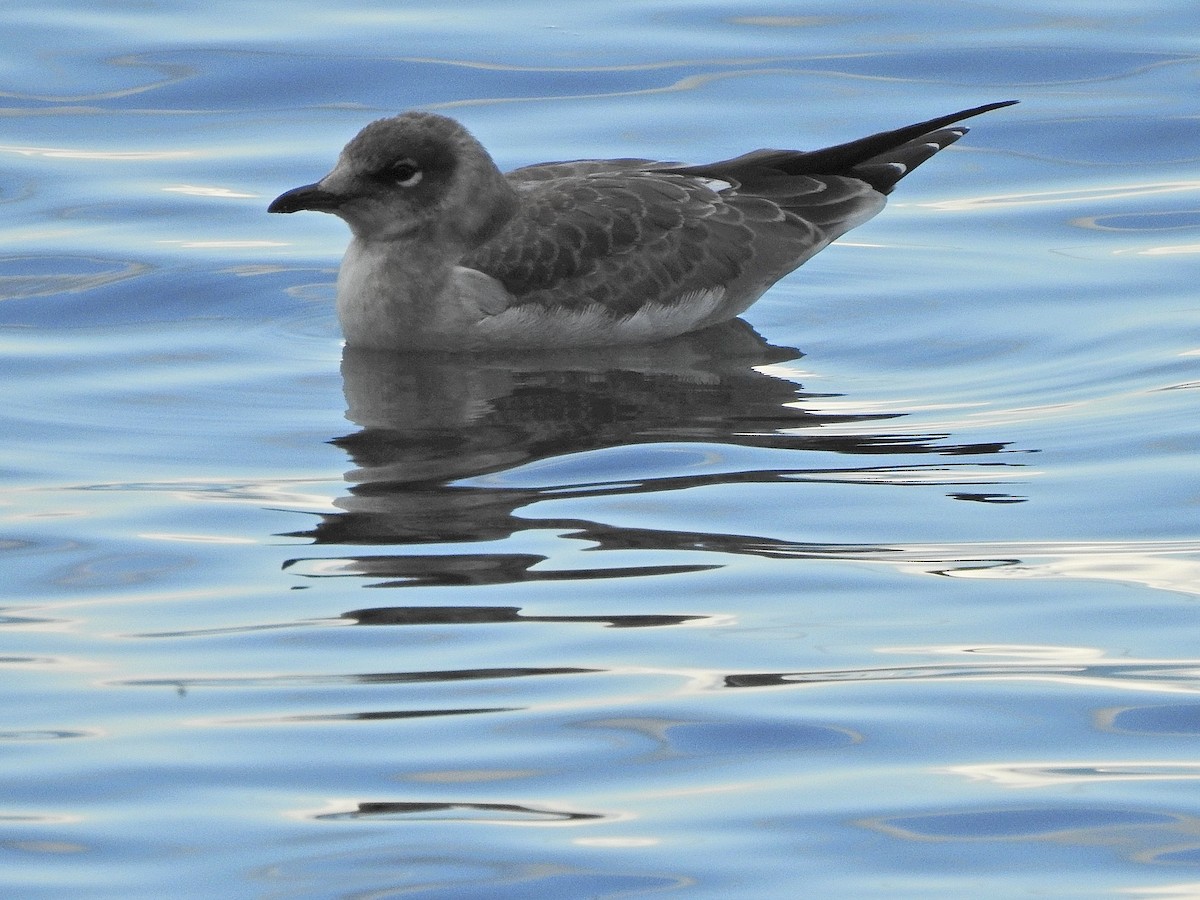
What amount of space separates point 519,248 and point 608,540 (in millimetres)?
Result: 2942

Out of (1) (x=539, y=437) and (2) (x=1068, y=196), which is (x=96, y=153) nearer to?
(1) (x=539, y=437)

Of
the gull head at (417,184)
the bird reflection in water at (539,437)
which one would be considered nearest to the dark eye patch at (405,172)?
the gull head at (417,184)

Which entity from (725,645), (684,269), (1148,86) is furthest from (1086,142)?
(725,645)

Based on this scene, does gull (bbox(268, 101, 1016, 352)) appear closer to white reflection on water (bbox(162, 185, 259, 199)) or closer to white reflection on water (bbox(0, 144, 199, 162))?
white reflection on water (bbox(162, 185, 259, 199))

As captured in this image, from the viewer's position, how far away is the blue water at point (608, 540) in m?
5.04

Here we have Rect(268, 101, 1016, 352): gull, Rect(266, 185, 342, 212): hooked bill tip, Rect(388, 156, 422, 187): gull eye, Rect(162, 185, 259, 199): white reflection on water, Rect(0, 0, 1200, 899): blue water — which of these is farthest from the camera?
Rect(162, 185, 259, 199): white reflection on water

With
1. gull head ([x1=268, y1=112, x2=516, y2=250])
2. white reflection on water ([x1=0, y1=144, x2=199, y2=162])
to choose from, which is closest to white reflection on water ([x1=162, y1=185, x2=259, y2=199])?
white reflection on water ([x1=0, y1=144, x2=199, y2=162])

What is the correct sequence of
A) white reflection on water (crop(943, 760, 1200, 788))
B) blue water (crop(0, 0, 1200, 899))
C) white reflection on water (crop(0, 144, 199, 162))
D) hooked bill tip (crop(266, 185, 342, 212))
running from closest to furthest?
blue water (crop(0, 0, 1200, 899)) → white reflection on water (crop(943, 760, 1200, 788)) → hooked bill tip (crop(266, 185, 342, 212)) → white reflection on water (crop(0, 144, 199, 162))

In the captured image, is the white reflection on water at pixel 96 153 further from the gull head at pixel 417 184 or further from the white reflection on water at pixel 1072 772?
the white reflection on water at pixel 1072 772

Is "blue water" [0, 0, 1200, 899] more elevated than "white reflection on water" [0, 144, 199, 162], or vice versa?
"white reflection on water" [0, 144, 199, 162]

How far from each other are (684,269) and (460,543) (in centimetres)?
343

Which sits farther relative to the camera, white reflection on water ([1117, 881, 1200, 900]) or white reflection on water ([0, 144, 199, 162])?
white reflection on water ([0, 144, 199, 162])

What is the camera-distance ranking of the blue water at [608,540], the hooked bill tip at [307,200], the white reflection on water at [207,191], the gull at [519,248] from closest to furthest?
the blue water at [608,540]
the hooked bill tip at [307,200]
the gull at [519,248]
the white reflection on water at [207,191]

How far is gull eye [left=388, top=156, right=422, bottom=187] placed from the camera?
969cm
